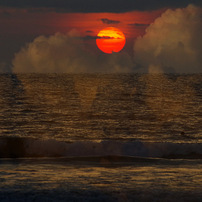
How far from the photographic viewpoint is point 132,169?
43.7 ft

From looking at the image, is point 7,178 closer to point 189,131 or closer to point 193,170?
point 193,170

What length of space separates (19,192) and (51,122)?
32.5 m

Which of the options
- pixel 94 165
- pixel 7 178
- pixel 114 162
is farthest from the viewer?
pixel 114 162

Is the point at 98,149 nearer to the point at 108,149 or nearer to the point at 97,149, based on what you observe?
the point at 97,149

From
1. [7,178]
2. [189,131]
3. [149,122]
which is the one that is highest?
[149,122]

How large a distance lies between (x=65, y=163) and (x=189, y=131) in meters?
23.1

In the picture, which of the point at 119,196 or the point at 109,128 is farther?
the point at 109,128

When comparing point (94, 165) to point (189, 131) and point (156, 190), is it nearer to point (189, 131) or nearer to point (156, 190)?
point (156, 190)

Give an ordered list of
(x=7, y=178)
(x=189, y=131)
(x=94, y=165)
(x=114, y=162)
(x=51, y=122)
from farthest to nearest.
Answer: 1. (x=51, y=122)
2. (x=189, y=131)
3. (x=114, y=162)
4. (x=94, y=165)
5. (x=7, y=178)

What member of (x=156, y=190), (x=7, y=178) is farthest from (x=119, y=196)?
(x=7, y=178)

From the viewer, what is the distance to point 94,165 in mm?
14445

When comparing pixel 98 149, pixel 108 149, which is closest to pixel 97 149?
pixel 98 149

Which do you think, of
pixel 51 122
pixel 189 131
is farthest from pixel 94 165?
pixel 51 122

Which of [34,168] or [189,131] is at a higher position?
[189,131]
